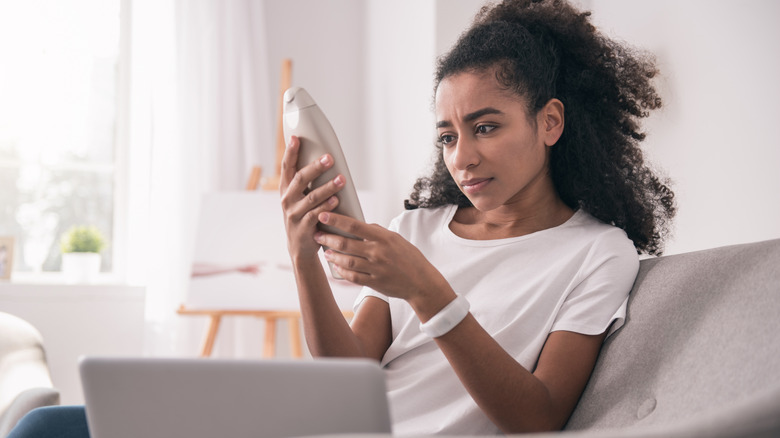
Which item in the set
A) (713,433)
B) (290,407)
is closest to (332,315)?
(290,407)

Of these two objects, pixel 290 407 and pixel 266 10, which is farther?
pixel 266 10

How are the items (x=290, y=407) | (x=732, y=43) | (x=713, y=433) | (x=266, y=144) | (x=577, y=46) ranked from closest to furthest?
(x=713, y=433)
(x=290, y=407)
(x=577, y=46)
(x=732, y=43)
(x=266, y=144)

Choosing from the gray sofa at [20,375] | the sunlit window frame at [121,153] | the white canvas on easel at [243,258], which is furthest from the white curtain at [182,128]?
the gray sofa at [20,375]

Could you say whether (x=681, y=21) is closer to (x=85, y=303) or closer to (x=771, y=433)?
(x=771, y=433)

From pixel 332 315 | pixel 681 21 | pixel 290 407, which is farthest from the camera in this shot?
pixel 681 21

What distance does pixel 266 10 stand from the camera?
11.8 ft

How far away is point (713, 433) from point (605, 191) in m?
0.80

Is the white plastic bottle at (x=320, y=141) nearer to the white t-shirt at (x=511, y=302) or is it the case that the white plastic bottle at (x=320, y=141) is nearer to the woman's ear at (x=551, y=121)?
the white t-shirt at (x=511, y=302)

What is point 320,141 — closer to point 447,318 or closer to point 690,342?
point 447,318

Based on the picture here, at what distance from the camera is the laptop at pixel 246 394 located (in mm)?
563

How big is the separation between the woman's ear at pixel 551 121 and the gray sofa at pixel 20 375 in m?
1.22

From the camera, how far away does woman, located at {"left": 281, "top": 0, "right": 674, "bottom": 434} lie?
3.18 feet

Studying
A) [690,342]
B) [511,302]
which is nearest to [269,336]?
[511,302]

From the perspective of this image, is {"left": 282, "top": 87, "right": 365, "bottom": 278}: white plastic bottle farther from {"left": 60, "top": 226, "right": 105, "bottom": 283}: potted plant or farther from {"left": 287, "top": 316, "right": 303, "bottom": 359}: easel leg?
{"left": 60, "top": 226, "right": 105, "bottom": 283}: potted plant
